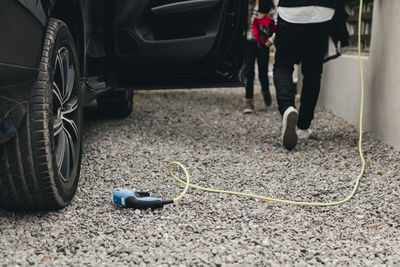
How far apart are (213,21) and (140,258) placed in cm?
189

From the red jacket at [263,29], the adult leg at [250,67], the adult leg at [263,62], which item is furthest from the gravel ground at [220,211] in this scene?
the adult leg at [263,62]

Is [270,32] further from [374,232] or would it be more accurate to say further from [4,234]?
[4,234]

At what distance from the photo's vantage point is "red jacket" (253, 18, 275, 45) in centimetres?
461

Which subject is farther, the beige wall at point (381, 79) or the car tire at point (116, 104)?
the car tire at point (116, 104)

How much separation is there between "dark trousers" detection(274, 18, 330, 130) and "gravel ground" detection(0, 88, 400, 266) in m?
0.41

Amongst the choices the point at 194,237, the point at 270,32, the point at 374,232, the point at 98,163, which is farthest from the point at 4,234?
the point at 270,32

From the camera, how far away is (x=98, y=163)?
325 cm

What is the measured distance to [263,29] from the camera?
4.68 meters

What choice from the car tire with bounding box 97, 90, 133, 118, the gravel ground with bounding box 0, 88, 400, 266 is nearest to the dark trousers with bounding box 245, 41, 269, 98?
the gravel ground with bounding box 0, 88, 400, 266

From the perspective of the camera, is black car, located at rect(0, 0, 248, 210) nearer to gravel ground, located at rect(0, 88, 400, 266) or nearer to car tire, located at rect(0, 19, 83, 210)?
car tire, located at rect(0, 19, 83, 210)

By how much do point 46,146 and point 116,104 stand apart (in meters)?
2.64

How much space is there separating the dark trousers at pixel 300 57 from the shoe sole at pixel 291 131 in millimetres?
134

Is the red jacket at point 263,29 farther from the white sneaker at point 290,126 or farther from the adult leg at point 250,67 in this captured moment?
the white sneaker at point 290,126

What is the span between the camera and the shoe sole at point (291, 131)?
12.0 ft
